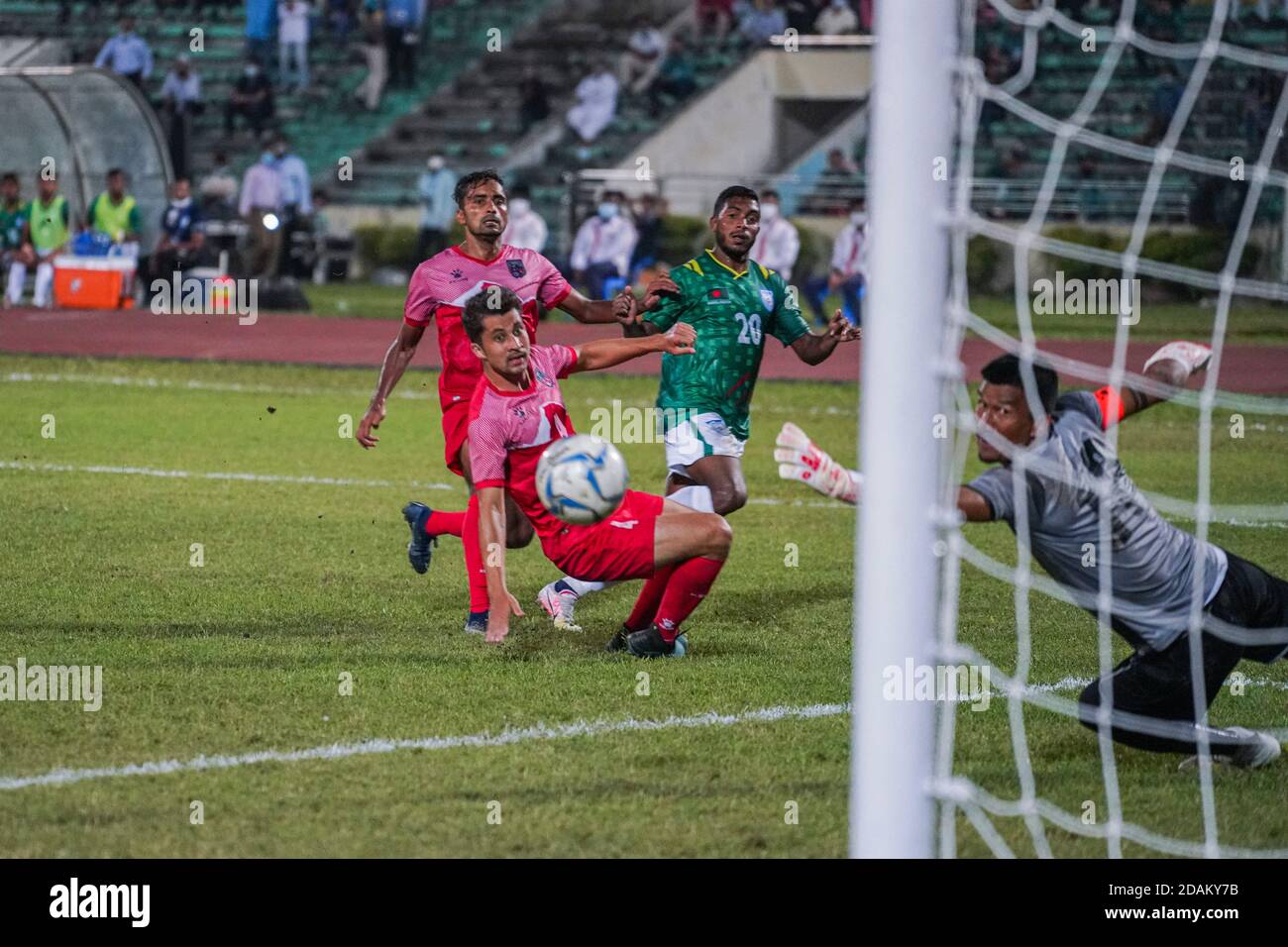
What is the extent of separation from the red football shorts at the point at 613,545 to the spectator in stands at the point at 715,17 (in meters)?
26.9

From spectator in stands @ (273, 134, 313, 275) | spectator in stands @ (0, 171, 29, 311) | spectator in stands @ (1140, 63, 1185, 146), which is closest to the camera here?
spectator in stands @ (0, 171, 29, 311)

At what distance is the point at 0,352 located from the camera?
1852cm

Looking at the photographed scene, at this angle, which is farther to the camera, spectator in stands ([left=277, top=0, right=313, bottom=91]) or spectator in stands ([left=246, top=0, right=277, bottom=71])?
spectator in stands ([left=277, top=0, right=313, bottom=91])

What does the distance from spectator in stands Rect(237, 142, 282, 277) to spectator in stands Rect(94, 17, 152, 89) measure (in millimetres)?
5800

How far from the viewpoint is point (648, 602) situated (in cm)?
743

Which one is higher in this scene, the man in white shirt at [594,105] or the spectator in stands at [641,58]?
the spectator in stands at [641,58]

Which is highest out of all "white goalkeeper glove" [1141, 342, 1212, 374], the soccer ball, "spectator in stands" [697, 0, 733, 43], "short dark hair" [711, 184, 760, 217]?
"spectator in stands" [697, 0, 733, 43]

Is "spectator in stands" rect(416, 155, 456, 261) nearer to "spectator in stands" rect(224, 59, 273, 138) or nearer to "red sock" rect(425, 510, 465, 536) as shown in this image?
"spectator in stands" rect(224, 59, 273, 138)

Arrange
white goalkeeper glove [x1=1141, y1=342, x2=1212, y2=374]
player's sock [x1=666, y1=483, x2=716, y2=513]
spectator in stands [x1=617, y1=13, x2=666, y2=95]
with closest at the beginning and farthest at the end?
white goalkeeper glove [x1=1141, y1=342, x2=1212, y2=374]
player's sock [x1=666, y1=483, x2=716, y2=513]
spectator in stands [x1=617, y1=13, x2=666, y2=95]

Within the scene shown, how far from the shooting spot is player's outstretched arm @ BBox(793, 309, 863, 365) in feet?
25.9

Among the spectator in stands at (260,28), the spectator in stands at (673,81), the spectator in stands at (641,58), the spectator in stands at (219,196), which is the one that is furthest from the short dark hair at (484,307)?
the spectator in stands at (260,28)

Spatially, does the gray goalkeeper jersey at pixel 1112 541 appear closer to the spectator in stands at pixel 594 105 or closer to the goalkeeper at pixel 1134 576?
the goalkeeper at pixel 1134 576

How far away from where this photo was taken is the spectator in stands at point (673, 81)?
32062mm

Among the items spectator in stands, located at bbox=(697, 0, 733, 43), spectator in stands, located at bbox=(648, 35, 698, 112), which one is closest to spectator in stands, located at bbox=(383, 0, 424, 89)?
spectator in stands, located at bbox=(648, 35, 698, 112)
